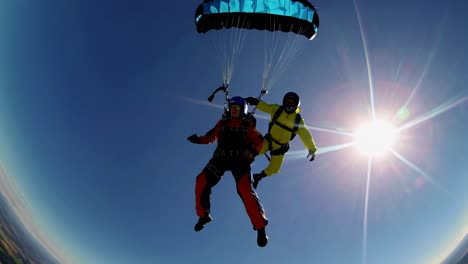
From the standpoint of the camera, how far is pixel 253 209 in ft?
16.9

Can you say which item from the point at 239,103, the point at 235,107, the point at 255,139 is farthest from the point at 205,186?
the point at 239,103

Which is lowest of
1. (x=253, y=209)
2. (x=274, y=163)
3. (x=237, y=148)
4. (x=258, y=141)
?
(x=253, y=209)

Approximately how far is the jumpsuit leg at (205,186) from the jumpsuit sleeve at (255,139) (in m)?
0.81

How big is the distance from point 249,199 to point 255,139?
1.19 m

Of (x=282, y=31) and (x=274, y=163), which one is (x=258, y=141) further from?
(x=282, y=31)

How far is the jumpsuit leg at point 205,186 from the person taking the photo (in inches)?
218

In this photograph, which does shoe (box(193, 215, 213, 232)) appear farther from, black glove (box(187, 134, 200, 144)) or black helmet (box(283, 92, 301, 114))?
black helmet (box(283, 92, 301, 114))

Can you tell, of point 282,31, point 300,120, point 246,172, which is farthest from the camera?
point 282,31

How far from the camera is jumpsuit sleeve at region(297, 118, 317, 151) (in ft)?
20.7

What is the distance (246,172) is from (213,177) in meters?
0.64

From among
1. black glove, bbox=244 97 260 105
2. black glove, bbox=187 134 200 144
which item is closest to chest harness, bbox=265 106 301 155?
black glove, bbox=244 97 260 105

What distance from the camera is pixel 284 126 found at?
656 centimetres

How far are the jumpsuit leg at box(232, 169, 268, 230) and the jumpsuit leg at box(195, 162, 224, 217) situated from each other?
0.37 metres

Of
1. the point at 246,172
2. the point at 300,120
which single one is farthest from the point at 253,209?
the point at 300,120
